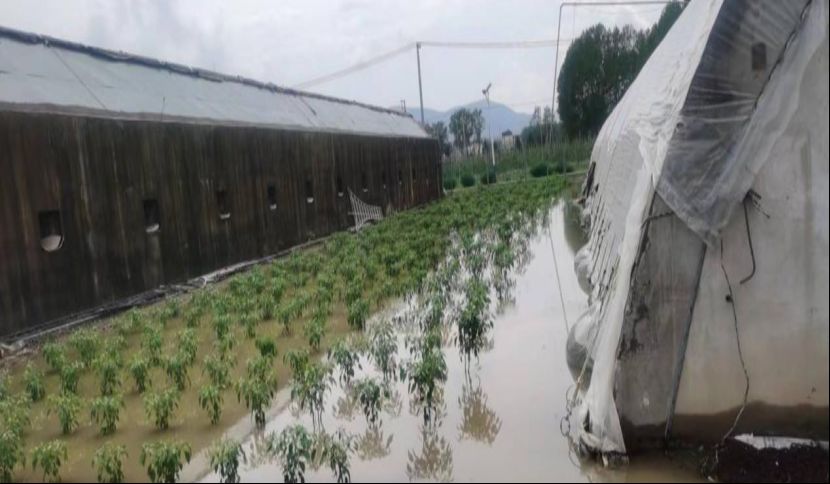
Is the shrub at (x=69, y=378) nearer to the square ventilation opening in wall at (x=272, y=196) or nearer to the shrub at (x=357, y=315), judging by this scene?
the shrub at (x=357, y=315)

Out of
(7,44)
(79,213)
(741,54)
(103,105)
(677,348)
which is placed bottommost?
(677,348)

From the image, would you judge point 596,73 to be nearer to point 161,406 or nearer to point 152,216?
point 152,216

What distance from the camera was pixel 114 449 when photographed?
514 cm

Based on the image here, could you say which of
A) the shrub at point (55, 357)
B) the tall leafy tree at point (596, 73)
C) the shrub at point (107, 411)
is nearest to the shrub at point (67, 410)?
the shrub at point (107, 411)

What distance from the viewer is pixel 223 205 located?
15727mm

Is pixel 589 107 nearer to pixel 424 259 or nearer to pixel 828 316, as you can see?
pixel 424 259

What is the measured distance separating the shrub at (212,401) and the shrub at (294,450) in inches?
52.6

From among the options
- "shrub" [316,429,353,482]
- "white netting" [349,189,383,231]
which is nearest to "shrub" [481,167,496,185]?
"white netting" [349,189,383,231]

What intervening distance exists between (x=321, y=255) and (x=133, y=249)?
5.01 m

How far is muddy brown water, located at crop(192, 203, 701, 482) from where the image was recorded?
4945 millimetres

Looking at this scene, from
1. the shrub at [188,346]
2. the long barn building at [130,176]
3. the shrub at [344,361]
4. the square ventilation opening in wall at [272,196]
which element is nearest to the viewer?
the shrub at [344,361]

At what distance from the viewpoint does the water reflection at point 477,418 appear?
5.73m

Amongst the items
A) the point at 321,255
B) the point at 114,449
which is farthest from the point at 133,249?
the point at 114,449

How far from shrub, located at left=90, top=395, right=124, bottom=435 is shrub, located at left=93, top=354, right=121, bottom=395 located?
904 mm
